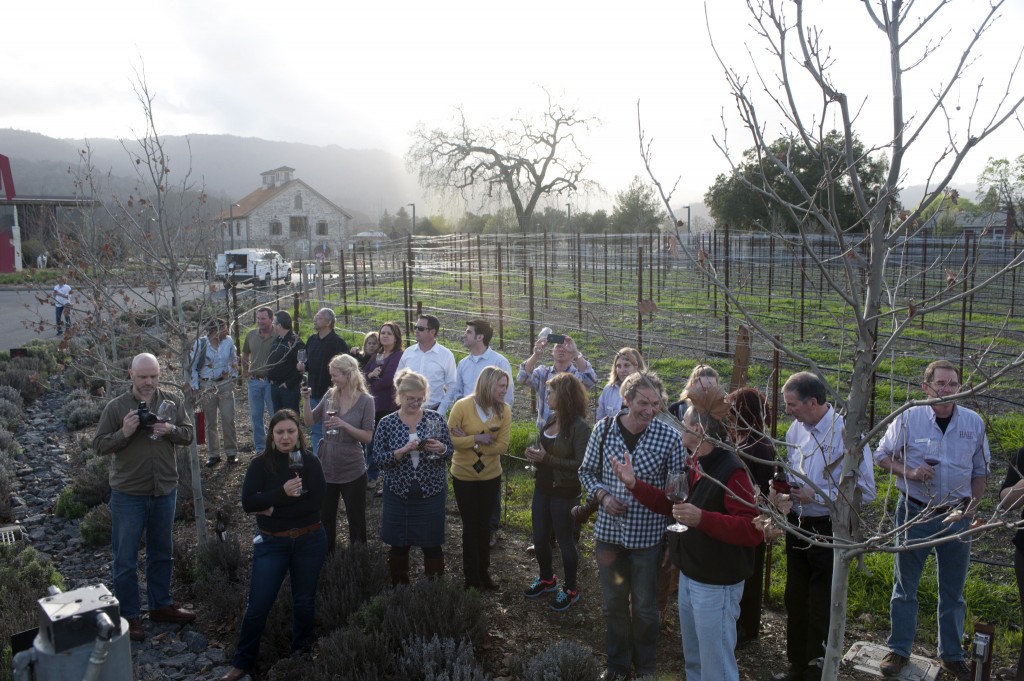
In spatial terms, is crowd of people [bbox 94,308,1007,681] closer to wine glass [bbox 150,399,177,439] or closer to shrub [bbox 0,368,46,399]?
wine glass [bbox 150,399,177,439]

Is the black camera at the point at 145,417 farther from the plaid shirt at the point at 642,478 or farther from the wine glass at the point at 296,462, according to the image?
the plaid shirt at the point at 642,478

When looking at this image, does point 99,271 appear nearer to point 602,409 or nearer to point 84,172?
point 84,172

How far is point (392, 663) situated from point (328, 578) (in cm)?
132

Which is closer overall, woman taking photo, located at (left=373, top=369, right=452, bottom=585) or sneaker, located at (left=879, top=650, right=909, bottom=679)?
sneaker, located at (left=879, top=650, right=909, bottom=679)

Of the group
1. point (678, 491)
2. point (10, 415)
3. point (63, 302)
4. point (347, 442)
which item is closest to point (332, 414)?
point (347, 442)

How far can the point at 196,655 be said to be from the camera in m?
5.04

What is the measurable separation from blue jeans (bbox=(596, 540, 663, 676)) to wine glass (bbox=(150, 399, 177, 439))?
126 inches

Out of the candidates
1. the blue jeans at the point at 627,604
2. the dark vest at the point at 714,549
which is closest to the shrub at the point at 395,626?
the blue jeans at the point at 627,604

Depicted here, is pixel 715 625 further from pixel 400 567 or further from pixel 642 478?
pixel 400 567

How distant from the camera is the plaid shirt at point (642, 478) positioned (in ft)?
13.5

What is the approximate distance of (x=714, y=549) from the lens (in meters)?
3.59

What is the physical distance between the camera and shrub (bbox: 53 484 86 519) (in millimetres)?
7832

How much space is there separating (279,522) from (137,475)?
1.36 m

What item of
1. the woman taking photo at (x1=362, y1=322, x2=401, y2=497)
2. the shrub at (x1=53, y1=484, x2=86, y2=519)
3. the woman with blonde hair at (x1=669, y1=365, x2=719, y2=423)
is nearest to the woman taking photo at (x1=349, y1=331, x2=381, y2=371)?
the woman taking photo at (x1=362, y1=322, x2=401, y2=497)
